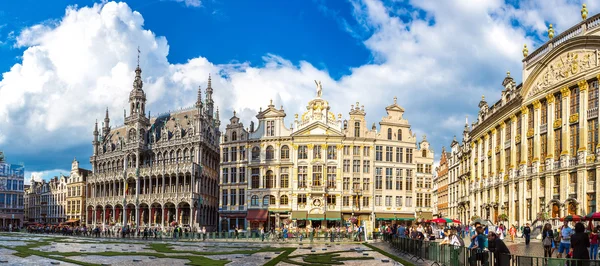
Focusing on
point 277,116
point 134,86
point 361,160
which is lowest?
point 361,160

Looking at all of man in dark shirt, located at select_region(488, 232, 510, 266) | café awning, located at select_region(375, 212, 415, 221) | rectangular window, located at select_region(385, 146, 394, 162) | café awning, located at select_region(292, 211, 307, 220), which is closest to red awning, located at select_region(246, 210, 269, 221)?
café awning, located at select_region(292, 211, 307, 220)

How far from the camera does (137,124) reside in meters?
95.1

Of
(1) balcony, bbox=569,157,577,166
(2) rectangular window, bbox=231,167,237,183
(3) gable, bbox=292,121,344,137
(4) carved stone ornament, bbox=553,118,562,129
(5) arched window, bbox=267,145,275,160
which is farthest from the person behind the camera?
(2) rectangular window, bbox=231,167,237,183

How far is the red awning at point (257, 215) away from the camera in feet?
258

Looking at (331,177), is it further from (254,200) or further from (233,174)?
(233,174)

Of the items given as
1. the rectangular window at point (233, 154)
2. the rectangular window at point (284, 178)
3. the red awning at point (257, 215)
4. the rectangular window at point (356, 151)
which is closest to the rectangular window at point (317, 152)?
the rectangular window at point (284, 178)

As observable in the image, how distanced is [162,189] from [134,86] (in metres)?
20.3

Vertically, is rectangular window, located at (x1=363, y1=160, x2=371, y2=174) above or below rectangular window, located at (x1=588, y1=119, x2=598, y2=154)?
below

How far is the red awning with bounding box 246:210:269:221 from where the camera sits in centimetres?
7875

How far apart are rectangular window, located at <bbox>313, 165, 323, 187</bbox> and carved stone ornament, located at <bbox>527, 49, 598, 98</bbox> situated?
30.1m

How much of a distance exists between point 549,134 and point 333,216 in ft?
105

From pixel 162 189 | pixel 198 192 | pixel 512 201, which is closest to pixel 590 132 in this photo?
pixel 512 201

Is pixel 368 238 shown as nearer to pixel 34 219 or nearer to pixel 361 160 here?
pixel 361 160

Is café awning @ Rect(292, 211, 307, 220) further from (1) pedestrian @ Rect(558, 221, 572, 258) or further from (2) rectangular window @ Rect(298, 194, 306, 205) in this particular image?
(1) pedestrian @ Rect(558, 221, 572, 258)
